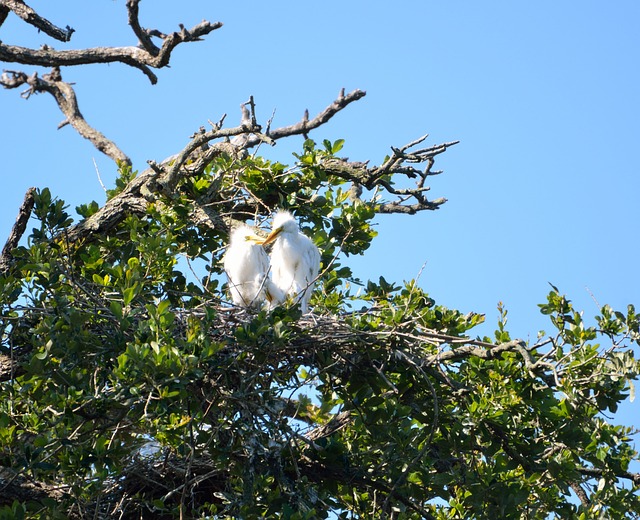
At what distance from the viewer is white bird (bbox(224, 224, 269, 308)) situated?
20.5 ft

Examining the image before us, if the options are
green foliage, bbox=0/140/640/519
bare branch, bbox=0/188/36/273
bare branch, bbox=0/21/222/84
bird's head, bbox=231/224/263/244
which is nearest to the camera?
green foliage, bbox=0/140/640/519

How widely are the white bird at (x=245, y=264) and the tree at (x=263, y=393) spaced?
0.30 meters

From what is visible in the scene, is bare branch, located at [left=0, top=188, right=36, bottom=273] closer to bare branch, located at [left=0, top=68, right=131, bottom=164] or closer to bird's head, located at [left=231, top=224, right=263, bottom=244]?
bird's head, located at [left=231, top=224, right=263, bottom=244]

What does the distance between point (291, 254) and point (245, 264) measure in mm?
331

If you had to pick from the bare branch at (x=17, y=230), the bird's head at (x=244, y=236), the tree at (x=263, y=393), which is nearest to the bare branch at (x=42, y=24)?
the tree at (x=263, y=393)

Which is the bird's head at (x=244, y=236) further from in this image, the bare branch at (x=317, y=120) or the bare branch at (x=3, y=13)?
the bare branch at (x=3, y=13)

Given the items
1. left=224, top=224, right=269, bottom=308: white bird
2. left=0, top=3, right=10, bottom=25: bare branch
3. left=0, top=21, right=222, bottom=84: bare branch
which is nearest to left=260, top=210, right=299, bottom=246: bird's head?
left=224, top=224, right=269, bottom=308: white bird

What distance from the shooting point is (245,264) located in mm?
6258

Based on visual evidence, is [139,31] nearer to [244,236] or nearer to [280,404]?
[244,236]

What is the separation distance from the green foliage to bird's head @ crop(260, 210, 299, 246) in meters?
0.58

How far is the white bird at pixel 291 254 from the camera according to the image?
6387 millimetres

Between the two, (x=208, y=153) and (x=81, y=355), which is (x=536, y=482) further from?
(x=208, y=153)

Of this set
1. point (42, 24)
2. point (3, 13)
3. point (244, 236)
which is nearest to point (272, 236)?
point (244, 236)

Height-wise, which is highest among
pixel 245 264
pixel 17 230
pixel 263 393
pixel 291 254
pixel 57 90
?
pixel 57 90
